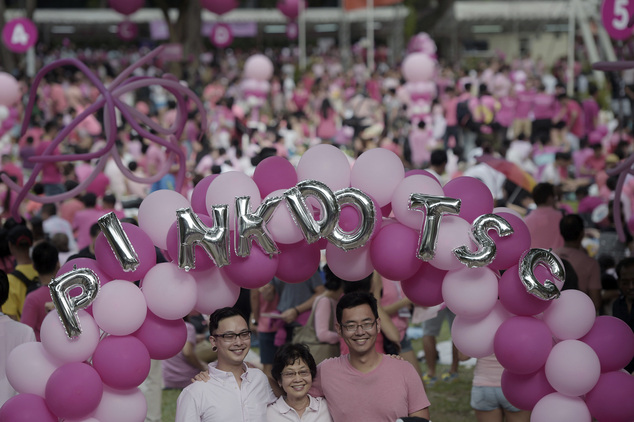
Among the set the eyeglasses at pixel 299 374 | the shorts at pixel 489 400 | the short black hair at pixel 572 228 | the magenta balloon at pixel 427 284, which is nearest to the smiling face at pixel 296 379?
the eyeglasses at pixel 299 374

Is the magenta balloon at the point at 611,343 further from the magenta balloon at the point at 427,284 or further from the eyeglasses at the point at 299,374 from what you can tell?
the eyeglasses at the point at 299,374

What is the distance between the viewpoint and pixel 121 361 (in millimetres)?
3979

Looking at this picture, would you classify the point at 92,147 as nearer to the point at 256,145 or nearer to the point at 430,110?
the point at 256,145

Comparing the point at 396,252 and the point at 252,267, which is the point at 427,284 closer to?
the point at 396,252

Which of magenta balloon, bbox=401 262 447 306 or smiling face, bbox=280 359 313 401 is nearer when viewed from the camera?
smiling face, bbox=280 359 313 401

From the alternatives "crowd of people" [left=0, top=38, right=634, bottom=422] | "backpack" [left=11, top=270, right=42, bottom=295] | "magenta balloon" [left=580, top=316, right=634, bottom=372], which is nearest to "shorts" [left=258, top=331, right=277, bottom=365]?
"crowd of people" [left=0, top=38, right=634, bottom=422]

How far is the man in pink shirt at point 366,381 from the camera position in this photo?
3.95m

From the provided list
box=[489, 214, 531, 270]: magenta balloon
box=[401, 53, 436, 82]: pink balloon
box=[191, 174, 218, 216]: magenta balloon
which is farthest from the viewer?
box=[401, 53, 436, 82]: pink balloon

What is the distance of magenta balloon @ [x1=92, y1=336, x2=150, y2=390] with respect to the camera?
3.98 metres

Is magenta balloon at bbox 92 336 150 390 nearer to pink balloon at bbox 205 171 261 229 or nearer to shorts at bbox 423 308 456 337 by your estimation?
pink balloon at bbox 205 171 261 229

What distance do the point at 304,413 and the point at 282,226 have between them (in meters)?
0.83

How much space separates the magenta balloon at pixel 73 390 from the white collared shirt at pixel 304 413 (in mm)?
765

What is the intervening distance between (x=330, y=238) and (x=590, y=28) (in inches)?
723

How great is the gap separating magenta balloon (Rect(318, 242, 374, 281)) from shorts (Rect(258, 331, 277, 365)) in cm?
234
